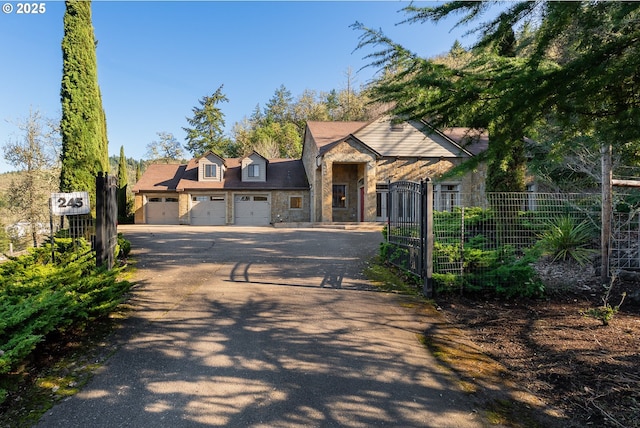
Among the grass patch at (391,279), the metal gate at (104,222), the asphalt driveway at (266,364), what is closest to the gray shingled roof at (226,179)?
the grass patch at (391,279)

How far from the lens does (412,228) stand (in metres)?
6.81

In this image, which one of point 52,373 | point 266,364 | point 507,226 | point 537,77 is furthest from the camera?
point 507,226

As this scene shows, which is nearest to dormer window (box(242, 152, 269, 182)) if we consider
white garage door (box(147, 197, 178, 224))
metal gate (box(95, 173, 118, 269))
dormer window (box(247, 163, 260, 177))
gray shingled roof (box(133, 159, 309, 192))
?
dormer window (box(247, 163, 260, 177))

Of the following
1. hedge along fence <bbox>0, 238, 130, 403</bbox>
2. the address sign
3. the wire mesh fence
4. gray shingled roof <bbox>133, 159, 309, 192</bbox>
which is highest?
gray shingled roof <bbox>133, 159, 309, 192</bbox>

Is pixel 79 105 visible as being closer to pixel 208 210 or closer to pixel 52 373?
pixel 52 373

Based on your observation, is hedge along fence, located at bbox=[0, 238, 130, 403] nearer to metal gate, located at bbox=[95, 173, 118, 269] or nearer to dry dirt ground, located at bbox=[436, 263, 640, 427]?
metal gate, located at bbox=[95, 173, 118, 269]

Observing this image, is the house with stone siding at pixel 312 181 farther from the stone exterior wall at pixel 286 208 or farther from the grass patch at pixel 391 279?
the grass patch at pixel 391 279

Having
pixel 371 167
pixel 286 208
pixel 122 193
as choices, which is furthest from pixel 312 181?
pixel 122 193

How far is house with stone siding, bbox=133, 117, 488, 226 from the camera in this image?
71.7 ft

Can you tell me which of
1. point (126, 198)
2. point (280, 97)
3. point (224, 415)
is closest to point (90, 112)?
point (224, 415)

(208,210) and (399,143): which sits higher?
(399,143)

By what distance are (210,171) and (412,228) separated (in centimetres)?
2231

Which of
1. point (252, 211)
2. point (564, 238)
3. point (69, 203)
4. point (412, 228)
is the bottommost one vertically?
point (564, 238)

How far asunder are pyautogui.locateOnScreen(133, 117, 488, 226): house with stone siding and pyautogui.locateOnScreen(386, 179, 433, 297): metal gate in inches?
537
